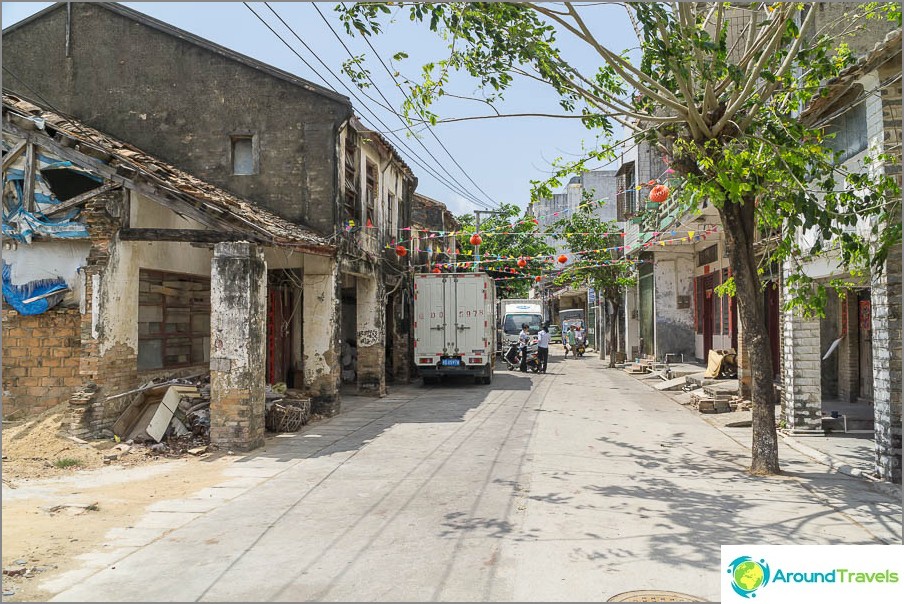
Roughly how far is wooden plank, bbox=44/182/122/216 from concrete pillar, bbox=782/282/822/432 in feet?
35.9

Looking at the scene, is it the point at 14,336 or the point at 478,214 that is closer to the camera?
the point at 14,336

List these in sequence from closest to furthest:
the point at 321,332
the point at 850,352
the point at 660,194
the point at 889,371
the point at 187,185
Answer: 1. the point at 889,371
2. the point at 187,185
3. the point at 660,194
4. the point at 321,332
5. the point at 850,352

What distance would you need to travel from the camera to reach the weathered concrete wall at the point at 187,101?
13.8 metres

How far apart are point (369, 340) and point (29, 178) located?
8.92m

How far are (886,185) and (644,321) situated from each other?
2143cm

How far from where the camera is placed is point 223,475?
27.5 ft

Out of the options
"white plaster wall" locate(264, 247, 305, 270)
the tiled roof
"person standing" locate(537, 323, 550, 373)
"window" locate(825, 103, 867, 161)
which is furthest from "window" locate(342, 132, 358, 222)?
"person standing" locate(537, 323, 550, 373)

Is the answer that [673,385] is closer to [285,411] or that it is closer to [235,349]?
[285,411]

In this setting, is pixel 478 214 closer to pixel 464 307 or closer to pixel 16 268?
pixel 464 307

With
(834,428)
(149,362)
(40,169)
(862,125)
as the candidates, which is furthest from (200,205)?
(834,428)

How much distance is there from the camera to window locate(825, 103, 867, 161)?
889 centimetres

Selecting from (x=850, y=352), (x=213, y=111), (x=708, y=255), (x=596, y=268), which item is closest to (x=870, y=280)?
(x=850, y=352)

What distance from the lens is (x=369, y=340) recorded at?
17.1 meters

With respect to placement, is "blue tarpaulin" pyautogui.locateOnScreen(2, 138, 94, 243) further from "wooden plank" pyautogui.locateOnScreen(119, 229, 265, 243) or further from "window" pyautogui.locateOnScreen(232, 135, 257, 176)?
"window" pyautogui.locateOnScreen(232, 135, 257, 176)
